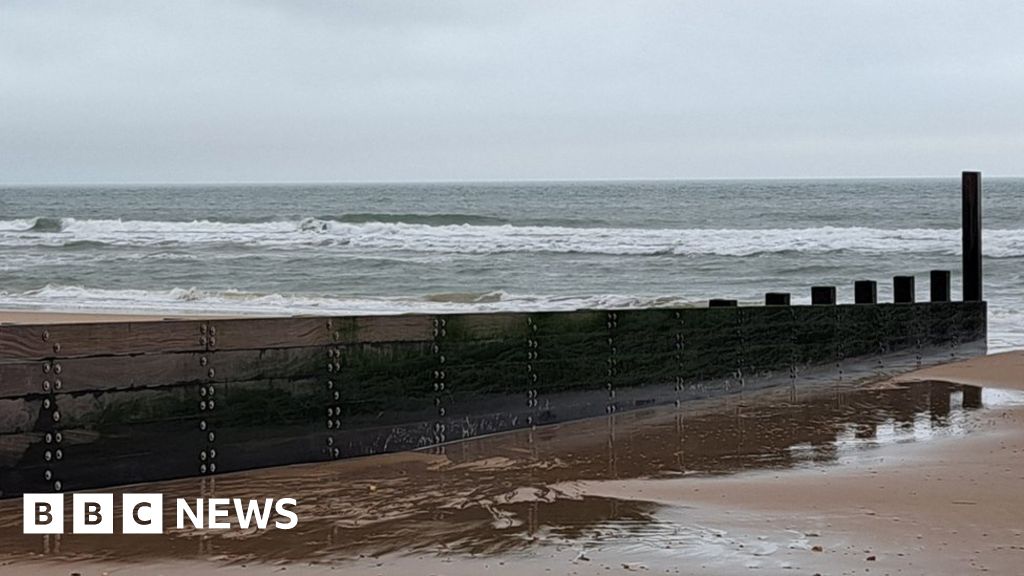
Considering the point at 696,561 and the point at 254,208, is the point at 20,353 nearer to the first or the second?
the point at 696,561

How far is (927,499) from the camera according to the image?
6371 millimetres

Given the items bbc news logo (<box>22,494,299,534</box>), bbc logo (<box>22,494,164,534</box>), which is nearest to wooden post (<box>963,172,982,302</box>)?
bbc news logo (<box>22,494,299,534</box>)

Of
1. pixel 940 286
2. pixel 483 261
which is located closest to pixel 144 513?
pixel 940 286

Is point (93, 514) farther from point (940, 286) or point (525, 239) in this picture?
point (525, 239)

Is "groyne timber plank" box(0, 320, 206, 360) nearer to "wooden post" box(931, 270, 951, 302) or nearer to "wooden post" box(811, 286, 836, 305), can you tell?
"wooden post" box(811, 286, 836, 305)

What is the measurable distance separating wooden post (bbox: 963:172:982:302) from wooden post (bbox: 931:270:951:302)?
13.6 inches

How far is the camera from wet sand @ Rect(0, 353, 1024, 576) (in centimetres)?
527

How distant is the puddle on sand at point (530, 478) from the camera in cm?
558

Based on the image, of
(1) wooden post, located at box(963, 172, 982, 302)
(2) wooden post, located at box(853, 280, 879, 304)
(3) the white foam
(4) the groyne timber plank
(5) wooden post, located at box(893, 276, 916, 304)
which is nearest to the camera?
(4) the groyne timber plank

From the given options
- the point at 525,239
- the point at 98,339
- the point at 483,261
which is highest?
the point at 98,339

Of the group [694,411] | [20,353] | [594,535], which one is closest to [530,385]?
[694,411]

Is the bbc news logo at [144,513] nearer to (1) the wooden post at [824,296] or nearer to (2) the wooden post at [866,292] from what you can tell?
(1) the wooden post at [824,296]

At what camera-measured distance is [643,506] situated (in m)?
6.30

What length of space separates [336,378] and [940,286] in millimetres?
7282
